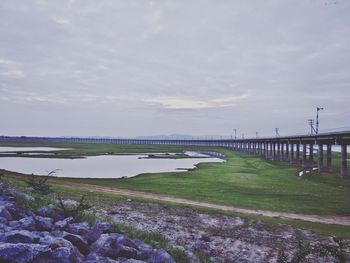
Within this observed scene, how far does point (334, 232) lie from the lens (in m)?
23.0

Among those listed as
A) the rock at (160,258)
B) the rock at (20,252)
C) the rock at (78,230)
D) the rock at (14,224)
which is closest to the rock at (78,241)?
the rock at (78,230)

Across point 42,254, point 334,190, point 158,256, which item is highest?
point 42,254

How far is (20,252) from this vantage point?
24.3 feet

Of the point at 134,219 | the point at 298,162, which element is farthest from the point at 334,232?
the point at 298,162

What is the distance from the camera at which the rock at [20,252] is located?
7.21 meters

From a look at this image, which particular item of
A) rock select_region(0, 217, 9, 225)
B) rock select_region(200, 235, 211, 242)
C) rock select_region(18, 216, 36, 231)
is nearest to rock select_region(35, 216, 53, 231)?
rock select_region(18, 216, 36, 231)

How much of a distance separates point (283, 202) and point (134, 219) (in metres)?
17.5

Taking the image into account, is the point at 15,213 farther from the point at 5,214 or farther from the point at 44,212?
the point at 44,212

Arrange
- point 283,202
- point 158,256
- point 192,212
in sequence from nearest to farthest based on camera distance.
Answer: point 158,256, point 192,212, point 283,202

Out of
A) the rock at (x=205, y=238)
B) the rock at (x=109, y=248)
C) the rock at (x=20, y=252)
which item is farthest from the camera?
the rock at (x=205, y=238)

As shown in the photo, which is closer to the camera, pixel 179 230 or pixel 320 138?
pixel 179 230

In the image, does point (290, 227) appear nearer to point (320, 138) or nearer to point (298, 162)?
point (320, 138)

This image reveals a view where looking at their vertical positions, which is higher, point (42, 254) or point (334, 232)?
point (42, 254)

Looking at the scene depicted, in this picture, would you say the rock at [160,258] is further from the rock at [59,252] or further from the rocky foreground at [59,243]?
the rock at [59,252]
